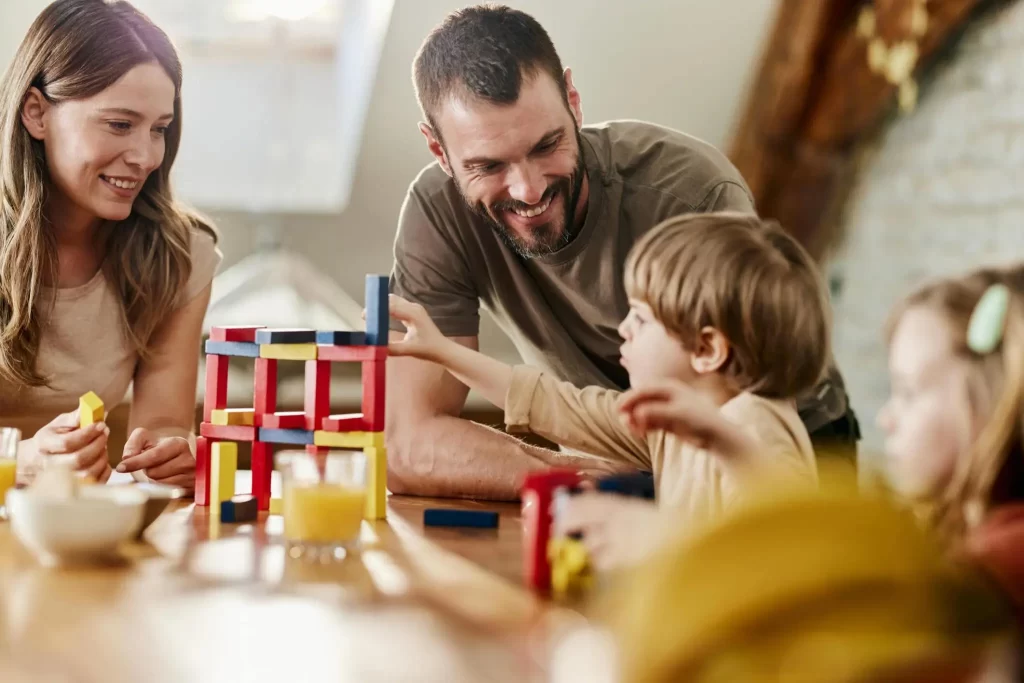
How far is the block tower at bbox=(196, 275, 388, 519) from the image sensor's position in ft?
4.79

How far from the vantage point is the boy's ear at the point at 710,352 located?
1313 millimetres

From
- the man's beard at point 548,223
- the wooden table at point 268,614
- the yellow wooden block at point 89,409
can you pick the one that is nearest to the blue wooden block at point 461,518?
the wooden table at point 268,614

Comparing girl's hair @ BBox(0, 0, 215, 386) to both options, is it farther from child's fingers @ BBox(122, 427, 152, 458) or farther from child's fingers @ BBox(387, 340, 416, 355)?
child's fingers @ BBox(387, 340, 416, 355)

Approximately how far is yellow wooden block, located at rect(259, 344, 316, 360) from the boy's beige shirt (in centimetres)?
28

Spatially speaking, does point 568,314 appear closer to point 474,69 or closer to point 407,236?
point 407,236

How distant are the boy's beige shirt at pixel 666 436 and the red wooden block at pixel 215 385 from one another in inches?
15.7

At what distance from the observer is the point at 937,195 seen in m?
3.50

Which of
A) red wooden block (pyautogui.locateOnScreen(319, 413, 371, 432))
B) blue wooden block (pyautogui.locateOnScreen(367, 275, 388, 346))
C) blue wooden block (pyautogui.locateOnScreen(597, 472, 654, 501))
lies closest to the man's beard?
blue wooden block (pyautogui.locateOnScreen(367, 275, 388, 346))

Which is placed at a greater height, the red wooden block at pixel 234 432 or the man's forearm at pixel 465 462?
the red wooden block at pixel 234 432

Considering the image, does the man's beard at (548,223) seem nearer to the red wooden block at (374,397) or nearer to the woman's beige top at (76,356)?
the red wooden block at (374,397)

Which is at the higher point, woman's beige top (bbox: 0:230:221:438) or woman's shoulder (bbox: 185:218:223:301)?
woman's shoulder (bbox: 185:218:223:301)

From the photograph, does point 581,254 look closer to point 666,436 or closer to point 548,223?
point 548,223

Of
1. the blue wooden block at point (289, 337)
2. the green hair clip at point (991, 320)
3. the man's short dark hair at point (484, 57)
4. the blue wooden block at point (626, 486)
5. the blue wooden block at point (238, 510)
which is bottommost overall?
the blue wooden block at point (238, 510)

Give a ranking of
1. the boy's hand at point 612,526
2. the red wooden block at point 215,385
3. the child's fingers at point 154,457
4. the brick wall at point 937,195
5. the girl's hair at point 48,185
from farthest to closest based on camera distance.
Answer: the brick wall at point 937,195
the girl's hair at point 48,185
the child's fingers at point 154,457
the red wooden block at point 215,385
the boy's hand at point 612,526
